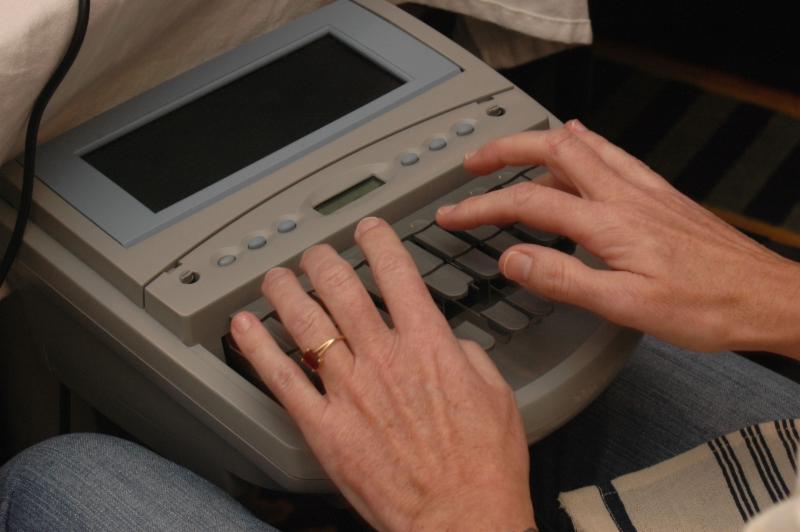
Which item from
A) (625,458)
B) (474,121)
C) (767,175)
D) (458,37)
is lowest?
(767,175)

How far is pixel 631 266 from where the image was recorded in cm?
69

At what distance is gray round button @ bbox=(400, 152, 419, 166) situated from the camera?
760mm

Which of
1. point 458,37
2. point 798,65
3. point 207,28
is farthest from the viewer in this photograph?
point 798,65

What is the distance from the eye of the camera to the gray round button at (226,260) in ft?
2.27

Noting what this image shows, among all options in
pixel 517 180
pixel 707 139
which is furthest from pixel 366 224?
pixel 707 139

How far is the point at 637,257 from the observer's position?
2.27 feet

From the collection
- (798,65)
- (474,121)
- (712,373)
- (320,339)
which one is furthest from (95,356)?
(798,65)

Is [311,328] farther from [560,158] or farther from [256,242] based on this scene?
[560,158]

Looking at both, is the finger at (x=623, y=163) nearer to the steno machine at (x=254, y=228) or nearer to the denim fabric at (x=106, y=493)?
the steno machine at (x=254, y=228)

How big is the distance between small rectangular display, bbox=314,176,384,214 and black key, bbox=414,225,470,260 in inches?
1.8

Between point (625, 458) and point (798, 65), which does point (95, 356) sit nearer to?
point (625, 458)

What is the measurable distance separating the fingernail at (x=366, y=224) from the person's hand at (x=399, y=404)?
31mm

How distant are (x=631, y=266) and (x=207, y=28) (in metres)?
0.37

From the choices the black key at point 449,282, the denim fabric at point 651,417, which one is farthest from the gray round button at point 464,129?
the denim fabric at point 651,417
